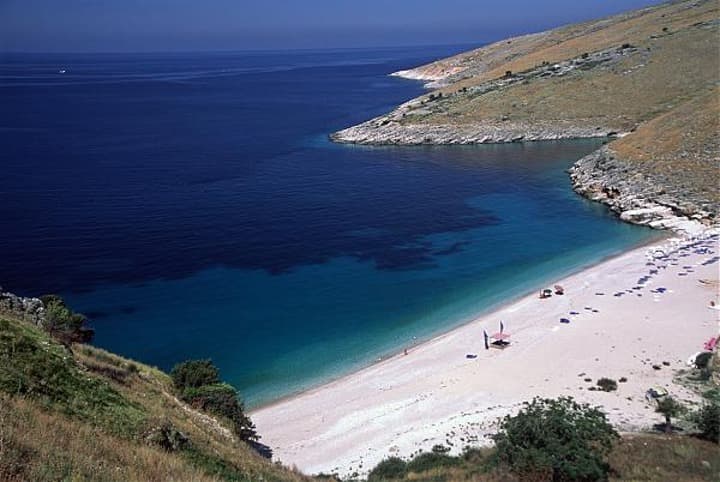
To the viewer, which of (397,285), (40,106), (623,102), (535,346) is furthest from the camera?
(40,106)

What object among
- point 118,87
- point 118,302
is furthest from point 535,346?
point 118,87

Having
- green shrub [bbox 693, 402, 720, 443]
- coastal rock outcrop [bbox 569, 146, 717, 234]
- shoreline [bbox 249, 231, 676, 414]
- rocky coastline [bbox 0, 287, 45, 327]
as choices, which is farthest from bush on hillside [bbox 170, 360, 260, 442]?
coastal rock outcrop [bbox 569, 146, 717, 234]

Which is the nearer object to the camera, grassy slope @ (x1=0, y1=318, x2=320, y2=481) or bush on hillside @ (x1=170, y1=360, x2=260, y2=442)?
grassy slope @ (x1=0, y1=318, x2=320, y2=481)

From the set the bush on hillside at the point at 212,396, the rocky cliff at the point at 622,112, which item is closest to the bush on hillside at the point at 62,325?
the bush on hillside at the point at 212,396

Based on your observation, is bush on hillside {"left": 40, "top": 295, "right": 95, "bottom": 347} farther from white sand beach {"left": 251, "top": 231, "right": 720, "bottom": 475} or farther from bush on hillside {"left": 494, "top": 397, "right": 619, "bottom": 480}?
bush on hillside {"left": 494, "top": 397, "right": 619, "bottom": 480}

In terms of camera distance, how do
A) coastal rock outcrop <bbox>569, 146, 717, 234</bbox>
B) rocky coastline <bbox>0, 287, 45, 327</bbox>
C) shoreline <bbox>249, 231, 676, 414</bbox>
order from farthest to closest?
coastal rock outcrop <bbox>569, 146, 717, 234</bbox>
shoreline <bbox>249, 231, 676, 414</bbox>
rocky coastline <bbox>0, 287, 45, 327</bbox>

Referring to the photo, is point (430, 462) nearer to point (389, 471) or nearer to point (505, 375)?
point (389, 471)

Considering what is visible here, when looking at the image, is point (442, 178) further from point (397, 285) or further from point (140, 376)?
point (140, 376)

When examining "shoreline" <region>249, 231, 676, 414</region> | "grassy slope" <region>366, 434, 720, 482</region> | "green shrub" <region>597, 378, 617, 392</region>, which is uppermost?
"grassy slope" <region>366, 434, 720, 482</region>
